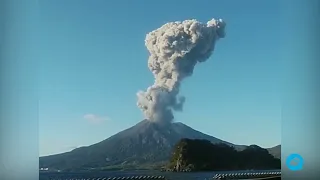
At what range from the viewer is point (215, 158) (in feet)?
11.9

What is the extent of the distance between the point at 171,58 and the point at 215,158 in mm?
696

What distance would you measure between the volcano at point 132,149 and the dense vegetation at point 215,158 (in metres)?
0.05

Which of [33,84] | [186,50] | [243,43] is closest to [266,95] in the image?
[243,43]

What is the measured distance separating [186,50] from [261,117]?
2.12 feet

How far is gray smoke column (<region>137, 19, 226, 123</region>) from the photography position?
355cm

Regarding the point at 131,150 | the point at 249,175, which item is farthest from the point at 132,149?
the point at 249,175

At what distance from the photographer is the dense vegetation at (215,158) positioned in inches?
141

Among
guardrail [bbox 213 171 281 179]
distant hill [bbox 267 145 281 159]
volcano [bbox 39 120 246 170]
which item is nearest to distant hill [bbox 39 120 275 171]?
volcano [bbox 39 120 246 170]

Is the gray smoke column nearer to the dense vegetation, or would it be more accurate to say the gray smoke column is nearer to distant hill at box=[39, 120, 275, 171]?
distant hill at box=[39, 120, 275, 171]

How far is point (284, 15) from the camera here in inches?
146

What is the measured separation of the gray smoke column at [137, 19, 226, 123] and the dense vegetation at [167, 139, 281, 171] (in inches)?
9.0

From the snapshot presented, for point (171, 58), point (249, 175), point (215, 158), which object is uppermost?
point (171, 58)

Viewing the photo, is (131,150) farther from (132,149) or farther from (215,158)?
(215,158)

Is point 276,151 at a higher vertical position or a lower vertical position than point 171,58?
lower
